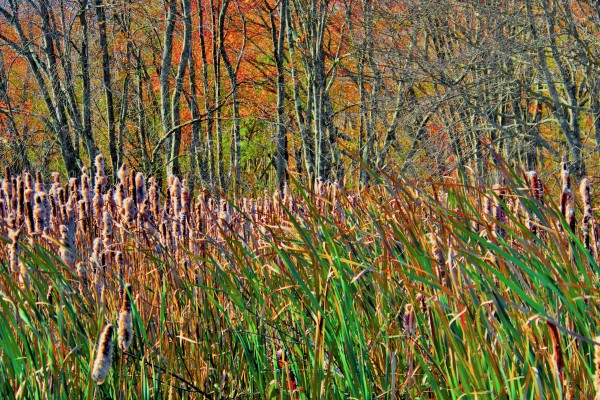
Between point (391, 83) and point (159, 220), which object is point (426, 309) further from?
point (391, 83)

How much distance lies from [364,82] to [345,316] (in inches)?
643

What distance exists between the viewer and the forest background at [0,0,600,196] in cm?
936

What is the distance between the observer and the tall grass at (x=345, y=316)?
71.7 inches

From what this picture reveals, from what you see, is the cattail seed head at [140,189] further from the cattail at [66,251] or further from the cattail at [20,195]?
the cattail at [20,195]

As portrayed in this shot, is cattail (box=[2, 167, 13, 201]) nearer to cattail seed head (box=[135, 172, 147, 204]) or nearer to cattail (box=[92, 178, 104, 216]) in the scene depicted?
cattail (box=[92, 178, 104, 216])

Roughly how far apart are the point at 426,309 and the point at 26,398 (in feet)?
4.12

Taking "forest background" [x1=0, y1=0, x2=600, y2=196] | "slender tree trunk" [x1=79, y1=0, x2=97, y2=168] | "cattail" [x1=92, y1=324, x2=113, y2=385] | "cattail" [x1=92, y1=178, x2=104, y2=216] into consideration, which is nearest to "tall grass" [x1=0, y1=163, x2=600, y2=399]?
"cattail" [x1=92, y1=324, x2=113, y2=385]

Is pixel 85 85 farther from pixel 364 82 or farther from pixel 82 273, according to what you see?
pixel 82 273

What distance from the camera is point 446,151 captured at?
10.1 metres

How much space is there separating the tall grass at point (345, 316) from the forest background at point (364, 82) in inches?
11.5

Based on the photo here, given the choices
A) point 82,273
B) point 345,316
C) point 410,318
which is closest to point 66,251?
point 82,273

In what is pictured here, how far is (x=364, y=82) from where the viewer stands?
18281 millimetres

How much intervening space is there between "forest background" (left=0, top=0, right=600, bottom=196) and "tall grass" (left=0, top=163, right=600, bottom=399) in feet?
0.96

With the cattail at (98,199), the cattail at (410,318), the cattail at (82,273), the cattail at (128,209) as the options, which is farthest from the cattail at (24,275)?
the cattail at (98,199)
